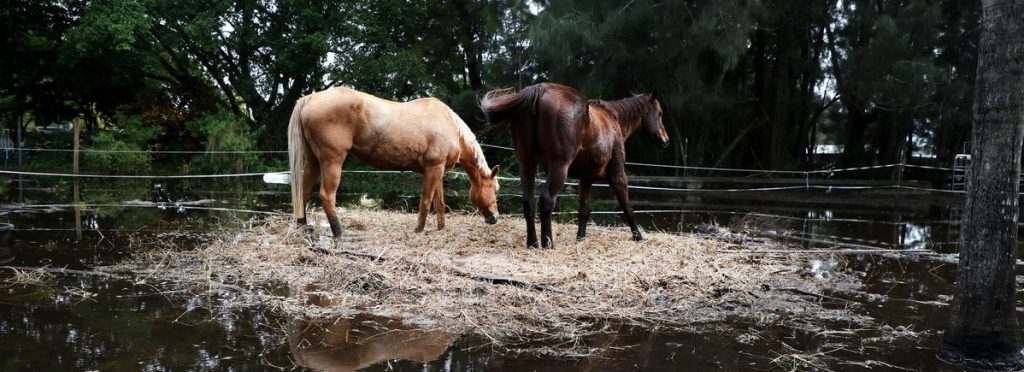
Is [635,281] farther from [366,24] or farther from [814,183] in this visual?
[366,24]

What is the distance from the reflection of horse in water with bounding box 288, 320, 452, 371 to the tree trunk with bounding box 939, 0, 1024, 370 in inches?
100

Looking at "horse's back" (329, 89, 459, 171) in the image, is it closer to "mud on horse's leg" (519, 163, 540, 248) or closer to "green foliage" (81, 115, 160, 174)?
"mud on horse's leg" (519, 163, 540, 248)

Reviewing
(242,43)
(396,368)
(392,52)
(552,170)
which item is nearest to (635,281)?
(552,170)

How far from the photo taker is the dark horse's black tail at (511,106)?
5.46 m

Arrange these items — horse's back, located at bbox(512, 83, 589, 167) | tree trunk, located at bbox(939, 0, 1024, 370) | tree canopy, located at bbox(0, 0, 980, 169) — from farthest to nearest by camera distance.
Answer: tree canopy, located at bbox(0, 0, 980, 169) < horse's back, located at bbox(512, 83, 589, 167) < tree trunk, located at bbox(939, 0, 1024, 370)

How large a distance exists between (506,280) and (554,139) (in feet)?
4.96

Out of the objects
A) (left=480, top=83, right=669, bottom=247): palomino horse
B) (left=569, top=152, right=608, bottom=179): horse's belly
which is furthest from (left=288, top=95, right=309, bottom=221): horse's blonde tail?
(left=569, top=152, right=608, bottom=179): horse's belly

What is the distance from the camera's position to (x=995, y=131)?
309 centimetres

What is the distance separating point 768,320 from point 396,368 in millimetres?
2249

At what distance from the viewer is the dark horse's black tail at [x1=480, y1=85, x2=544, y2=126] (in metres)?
5.46

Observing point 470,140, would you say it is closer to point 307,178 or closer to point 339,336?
point 307,178

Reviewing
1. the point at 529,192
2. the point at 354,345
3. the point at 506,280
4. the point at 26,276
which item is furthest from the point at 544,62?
the point at 354,345

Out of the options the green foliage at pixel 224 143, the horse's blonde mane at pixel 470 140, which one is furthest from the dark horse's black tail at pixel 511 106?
the green foliage at pixel 224 143

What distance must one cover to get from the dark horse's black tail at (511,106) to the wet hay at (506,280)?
1116 mm
